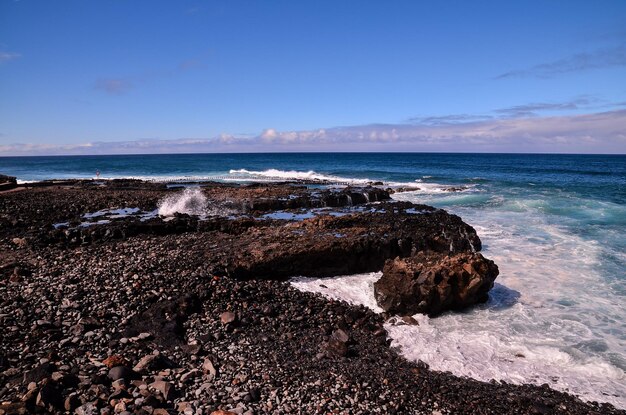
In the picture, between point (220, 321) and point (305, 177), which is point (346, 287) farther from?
point (305, 177)

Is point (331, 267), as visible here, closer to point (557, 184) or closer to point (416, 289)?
point (416, 289)

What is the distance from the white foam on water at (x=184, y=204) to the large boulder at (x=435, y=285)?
11.3m

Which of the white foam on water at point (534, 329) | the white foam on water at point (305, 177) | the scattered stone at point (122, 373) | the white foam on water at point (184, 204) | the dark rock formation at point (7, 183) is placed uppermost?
the dark rock formation at point (7, 183)

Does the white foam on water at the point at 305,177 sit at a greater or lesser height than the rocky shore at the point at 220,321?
greater

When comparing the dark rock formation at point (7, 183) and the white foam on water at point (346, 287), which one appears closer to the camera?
the white foam on water at point (346, 287)

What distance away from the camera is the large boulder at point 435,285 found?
404 inches

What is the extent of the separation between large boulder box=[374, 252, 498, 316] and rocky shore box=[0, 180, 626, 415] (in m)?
0.05

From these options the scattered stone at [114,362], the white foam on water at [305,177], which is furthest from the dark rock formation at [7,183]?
the white foam on water at [305,177]

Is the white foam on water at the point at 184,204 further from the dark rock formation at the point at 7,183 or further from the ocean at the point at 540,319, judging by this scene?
the dark rock formation at the point at 7,183

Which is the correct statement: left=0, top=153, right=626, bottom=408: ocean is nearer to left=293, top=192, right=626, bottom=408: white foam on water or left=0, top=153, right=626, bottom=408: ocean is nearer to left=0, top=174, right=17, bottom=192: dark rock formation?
left=293, top=192, right=626, bottom=408: white foam on water

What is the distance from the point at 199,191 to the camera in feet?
87.3

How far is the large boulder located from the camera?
10.3 m

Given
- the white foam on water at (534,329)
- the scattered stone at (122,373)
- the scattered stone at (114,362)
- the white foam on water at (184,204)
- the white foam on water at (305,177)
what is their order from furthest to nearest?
1. the white foam on water at (305,177)
2. the white foam on water at (184,204)
3. the white foam on water at (534,329)
4. the scattered stone at (114,362)
5. the scattered stone at (122,373)

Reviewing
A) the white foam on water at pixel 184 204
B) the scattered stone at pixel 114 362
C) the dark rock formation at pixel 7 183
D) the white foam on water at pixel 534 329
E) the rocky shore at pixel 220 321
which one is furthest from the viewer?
the dark rock formation at pixel 7 183
